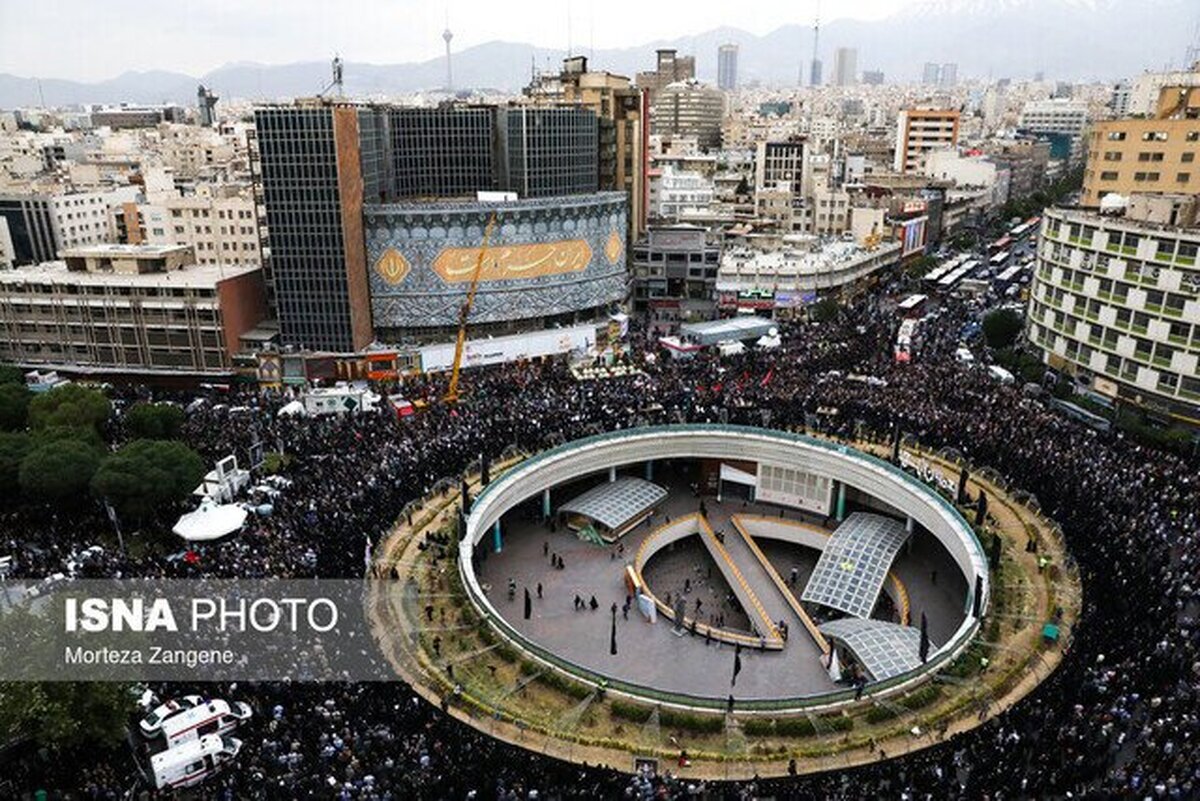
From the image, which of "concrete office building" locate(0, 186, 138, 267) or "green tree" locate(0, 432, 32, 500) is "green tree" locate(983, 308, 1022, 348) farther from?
"concrete office building" locate(0, 186, 138, 267)

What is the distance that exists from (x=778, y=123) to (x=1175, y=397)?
131 m

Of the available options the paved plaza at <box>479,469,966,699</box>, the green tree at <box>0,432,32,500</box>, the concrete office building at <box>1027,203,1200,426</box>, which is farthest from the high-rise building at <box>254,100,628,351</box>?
the concrete office building at <box>1027,203,1200,426</box>

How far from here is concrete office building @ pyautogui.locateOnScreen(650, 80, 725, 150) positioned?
6393 inches

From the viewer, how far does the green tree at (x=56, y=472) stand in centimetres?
3147

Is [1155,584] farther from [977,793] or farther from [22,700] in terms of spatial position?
[22,700]

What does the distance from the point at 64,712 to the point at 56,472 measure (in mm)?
15050

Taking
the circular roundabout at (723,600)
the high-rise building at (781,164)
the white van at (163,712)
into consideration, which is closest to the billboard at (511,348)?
the circular roundabout at (723,600)

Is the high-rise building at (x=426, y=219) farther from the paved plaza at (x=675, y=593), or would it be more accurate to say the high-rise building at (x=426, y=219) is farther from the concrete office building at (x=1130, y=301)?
the concrete office building at (x=1130, y=301)

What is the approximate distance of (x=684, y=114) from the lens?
163375 millimetres

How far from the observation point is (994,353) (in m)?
53.1

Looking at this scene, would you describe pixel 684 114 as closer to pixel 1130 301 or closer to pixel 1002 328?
pixel 1002 328

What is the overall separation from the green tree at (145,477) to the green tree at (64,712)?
12.3 meters

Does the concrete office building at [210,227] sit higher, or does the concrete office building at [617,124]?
the concrete office building at [617,124]

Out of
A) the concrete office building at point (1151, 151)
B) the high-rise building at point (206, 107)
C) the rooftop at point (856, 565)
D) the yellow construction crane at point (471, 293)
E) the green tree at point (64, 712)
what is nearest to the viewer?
the green tree at point (64, 712)
